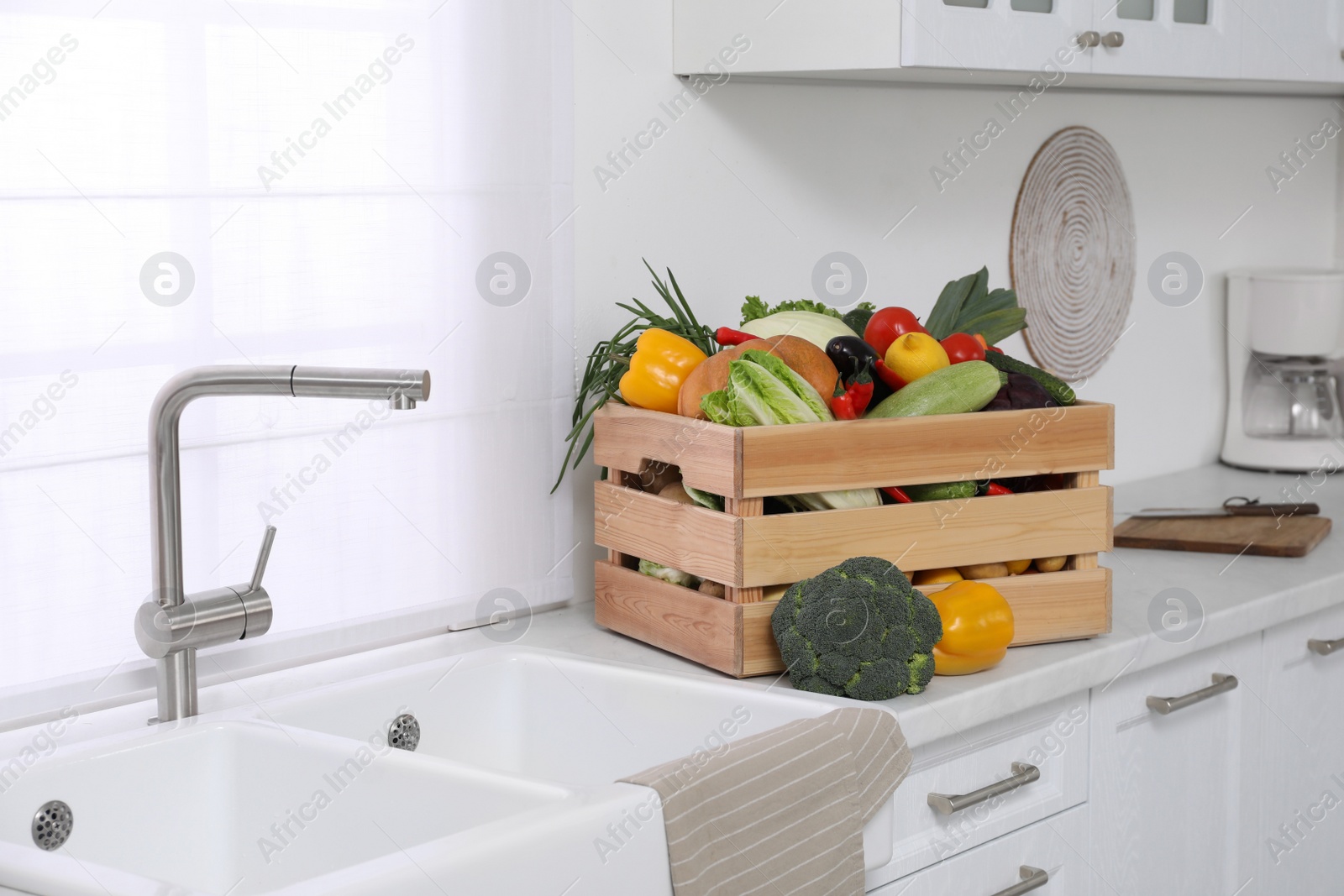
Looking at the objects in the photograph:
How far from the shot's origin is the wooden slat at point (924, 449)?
51.4 inches

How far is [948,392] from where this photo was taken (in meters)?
1.39

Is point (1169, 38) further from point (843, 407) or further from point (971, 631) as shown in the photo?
point (971, 631)

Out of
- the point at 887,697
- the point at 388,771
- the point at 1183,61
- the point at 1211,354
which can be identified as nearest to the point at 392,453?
the point at 388,771

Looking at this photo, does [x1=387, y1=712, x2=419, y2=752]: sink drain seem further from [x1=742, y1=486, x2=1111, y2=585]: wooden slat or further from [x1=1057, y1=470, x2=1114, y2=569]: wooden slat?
[x1=1057, y1=470, x2=1114, y2=569]: wooden slat

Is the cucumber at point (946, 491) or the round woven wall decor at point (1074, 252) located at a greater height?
the round woven wall decor at point (1074, 252)

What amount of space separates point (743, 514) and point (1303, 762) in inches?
40.2

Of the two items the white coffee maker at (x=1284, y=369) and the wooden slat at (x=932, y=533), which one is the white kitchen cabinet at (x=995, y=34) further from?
the white coffee maker at (x=1284, y=369)

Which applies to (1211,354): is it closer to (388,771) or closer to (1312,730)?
(1312,730)

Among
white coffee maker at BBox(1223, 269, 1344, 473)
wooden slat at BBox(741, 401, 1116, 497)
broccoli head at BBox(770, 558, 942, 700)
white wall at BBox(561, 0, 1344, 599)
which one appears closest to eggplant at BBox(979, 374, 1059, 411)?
wooden slat at BBox(741, 401, 1116, 497)

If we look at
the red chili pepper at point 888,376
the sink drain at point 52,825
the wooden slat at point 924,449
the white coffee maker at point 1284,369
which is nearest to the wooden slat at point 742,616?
the wooden slat at point 924,449

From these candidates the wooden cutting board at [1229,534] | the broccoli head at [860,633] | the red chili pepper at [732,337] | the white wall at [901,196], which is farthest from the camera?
the wooden cutting board at [1229,534]

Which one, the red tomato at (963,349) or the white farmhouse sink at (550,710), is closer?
the white farmhouse sink at (550,710)

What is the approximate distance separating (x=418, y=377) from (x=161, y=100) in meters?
0.42

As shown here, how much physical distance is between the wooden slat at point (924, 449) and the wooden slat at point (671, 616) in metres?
0.15
